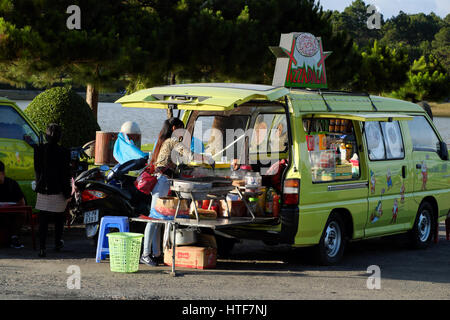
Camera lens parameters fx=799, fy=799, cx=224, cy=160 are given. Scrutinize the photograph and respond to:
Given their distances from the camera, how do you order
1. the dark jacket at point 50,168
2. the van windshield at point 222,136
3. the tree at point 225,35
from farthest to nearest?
the tree at point 225,35 < the van windshield at point 222,136 < the dark jacket at point 50,168

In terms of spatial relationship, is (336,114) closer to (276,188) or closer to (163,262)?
(276,188)

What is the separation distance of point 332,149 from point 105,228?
289 cm

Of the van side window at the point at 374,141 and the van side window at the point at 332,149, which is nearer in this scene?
the van side window at the point at 332,149

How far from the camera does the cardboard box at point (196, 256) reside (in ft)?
29.5

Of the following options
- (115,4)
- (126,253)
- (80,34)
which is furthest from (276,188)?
(115,4)

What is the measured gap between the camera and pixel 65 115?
21.2m

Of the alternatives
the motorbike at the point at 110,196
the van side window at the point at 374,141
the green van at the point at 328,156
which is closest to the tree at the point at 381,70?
the green van at the point at 328,156

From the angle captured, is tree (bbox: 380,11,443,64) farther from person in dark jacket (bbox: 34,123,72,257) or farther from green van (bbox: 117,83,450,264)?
person in dark jacket (bbox: 34,123,72,257)

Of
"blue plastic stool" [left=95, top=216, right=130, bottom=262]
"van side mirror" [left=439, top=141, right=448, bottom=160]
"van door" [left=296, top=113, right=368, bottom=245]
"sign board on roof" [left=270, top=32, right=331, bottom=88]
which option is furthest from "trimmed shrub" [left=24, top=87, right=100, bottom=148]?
"van door" [left=296, top=113, right=368, bottom=245]

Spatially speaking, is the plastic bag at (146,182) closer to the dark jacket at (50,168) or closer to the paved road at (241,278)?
the paved road at (241,278)

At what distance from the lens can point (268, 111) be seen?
10203mm

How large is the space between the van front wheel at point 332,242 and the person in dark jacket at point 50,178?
3.10m

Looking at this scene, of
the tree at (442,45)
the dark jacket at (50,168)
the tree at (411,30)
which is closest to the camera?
the dark jacket at (50,168)
